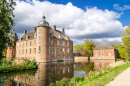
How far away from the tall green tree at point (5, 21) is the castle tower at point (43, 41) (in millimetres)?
10979

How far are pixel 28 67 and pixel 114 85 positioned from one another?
12.7 metres

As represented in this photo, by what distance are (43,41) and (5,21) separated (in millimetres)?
12424

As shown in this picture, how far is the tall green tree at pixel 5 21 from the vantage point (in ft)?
55.8

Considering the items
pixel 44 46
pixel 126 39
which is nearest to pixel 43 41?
pixel 44 46

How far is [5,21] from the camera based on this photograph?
18.0m

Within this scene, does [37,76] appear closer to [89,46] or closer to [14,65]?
[14,65]

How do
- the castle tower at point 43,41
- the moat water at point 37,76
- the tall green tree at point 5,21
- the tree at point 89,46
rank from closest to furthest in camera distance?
the moat water at point 37,76
the tall green tree at point 5,21
the castle tower at point 43,41
the tree at point 89,46

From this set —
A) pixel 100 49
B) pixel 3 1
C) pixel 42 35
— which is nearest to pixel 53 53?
pixel 42 35

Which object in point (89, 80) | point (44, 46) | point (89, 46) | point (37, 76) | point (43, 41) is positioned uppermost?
point (43, 41)

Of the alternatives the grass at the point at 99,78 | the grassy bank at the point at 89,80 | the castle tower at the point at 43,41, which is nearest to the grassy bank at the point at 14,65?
the grassy bank at the point at 89,80

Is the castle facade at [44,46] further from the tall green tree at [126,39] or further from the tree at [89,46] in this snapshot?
the tall green tree at [126,39]

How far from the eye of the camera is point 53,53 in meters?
32.6

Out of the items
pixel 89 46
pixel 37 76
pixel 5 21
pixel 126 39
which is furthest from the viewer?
pixel 89 46

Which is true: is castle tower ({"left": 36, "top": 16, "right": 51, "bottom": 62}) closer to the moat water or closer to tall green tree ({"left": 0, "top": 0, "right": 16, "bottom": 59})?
tall green tree ({"left": 0, "top": 0, "right": 16, "bottom": 59})
